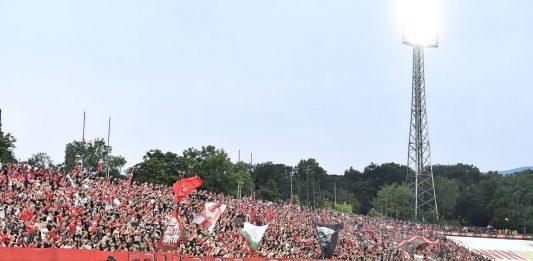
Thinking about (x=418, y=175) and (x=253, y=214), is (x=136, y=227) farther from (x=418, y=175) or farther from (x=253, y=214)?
(x=418, y=175)

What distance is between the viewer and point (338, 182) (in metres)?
168

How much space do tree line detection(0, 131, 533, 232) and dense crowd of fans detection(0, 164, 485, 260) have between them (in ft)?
28.4

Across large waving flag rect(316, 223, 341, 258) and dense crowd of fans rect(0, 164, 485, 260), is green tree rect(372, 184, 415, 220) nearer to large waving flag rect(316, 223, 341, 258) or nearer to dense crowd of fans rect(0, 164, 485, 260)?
dense crowd of fans rect(0, 164, 485, 260)

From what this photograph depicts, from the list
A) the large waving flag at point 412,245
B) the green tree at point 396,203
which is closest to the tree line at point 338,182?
the green tree at point 396,203

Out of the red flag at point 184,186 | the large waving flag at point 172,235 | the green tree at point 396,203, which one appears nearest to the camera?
the large waving flag at point 172,235

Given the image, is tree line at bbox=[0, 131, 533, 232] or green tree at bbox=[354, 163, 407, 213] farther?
green tree at bbox=[354, 163, 407, 213]

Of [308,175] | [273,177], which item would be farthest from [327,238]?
[308,175]

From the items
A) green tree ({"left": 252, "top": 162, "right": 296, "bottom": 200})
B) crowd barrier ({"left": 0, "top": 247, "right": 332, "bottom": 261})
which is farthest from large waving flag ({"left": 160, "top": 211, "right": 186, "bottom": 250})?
green tree ({"left": 252, "top": 162, "right": 296, "bottom": 200})

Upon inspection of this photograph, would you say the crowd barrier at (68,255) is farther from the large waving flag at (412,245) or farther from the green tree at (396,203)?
the green tree at (396,203)

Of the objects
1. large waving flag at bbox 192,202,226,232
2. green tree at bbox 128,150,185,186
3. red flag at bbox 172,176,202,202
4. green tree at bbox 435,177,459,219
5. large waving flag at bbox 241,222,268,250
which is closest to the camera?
red flag at bbox 172,176,202,202

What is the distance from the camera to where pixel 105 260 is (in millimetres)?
23203

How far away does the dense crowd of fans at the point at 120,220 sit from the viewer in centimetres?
2603

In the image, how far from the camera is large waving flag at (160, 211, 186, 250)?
100 feet

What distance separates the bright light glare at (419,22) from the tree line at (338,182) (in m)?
27.6
